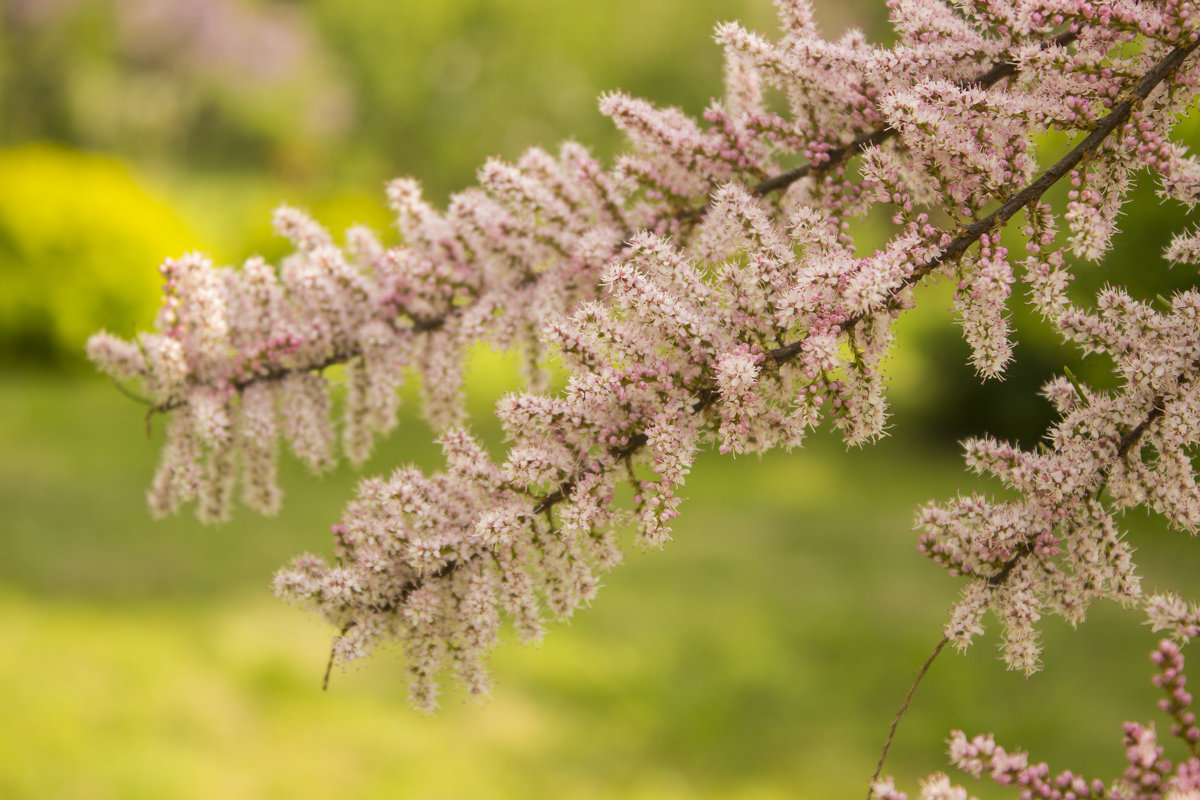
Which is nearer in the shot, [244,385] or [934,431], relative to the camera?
[244,385]

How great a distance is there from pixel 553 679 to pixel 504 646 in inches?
145

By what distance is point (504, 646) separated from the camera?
2.25 meters

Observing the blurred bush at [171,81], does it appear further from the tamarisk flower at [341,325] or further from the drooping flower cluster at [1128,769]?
the drooping flower cluster at [1128,769]

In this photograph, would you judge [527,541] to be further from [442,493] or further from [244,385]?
[244,385]

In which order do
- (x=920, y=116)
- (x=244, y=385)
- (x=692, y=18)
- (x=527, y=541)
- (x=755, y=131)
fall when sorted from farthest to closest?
(x=692, y=18) → (x=244, y=385) → (x=755, y=131) → (x=527, y=541) → (x=920, y=116)

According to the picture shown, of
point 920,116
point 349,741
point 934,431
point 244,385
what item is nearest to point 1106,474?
point 920,116

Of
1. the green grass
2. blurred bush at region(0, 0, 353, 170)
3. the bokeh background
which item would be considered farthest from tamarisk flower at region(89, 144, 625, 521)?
blurred bush at region(0, 0, 353, 170)

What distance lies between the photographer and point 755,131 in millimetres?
1714

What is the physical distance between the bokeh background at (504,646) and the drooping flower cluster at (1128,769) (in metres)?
0.51

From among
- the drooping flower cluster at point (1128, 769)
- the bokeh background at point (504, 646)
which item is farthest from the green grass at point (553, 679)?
the drooping flower cluster at point (1128, 769)

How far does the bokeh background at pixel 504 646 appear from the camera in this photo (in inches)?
189

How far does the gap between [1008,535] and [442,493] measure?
771 millimetres

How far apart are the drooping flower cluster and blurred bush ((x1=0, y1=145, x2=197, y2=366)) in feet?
35.4

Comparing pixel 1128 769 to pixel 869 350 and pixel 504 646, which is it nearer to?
pixel 869 350
